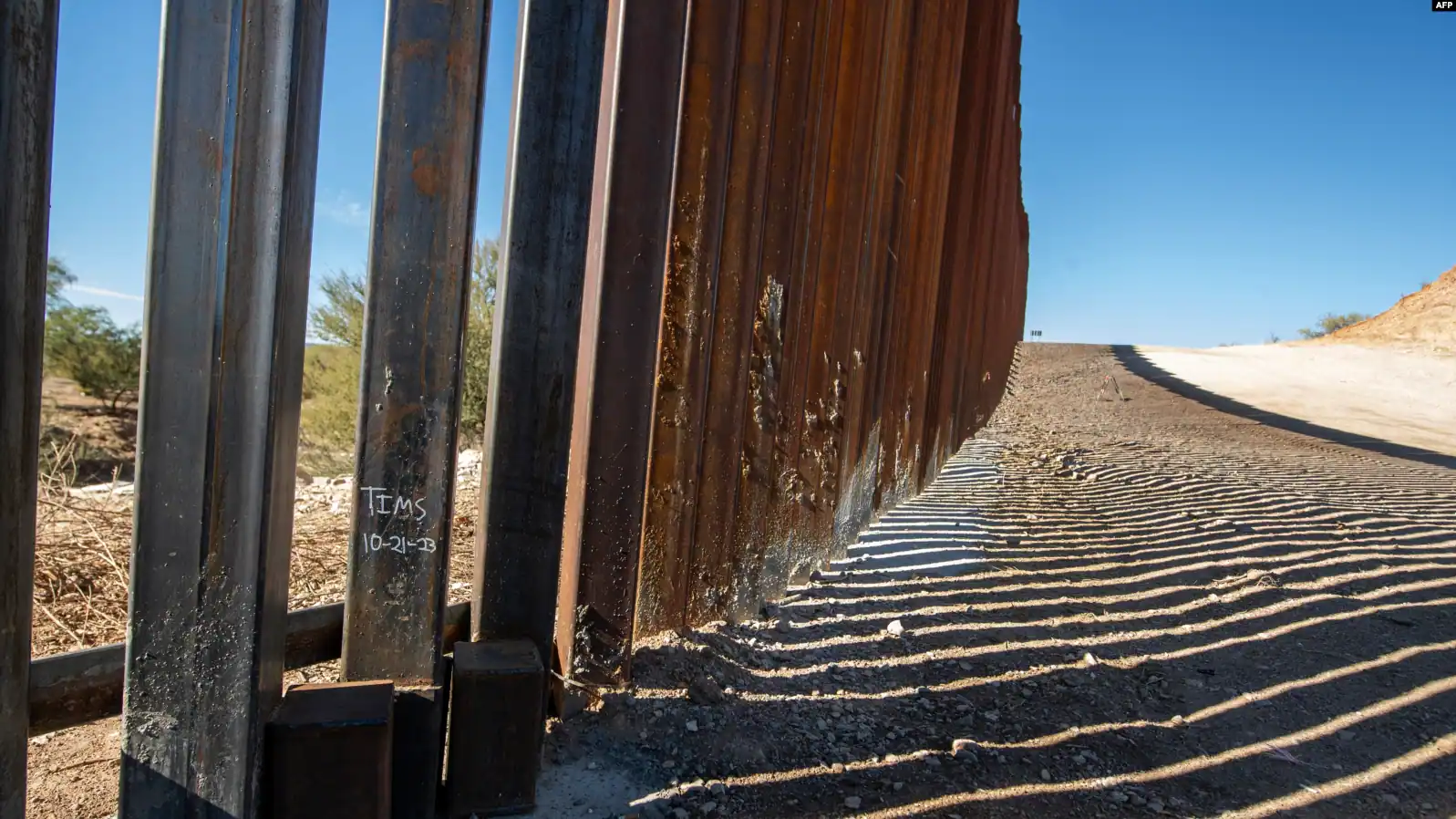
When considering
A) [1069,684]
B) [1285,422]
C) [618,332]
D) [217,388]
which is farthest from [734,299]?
[1285,422]

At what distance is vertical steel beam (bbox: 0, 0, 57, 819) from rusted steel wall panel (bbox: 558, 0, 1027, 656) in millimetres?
1118

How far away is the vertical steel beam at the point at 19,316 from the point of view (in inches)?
38.4

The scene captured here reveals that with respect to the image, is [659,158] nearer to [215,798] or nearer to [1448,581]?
[215,798]

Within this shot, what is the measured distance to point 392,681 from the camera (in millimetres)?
1544

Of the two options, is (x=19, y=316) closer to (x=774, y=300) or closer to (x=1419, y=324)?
(x=774, y=300)

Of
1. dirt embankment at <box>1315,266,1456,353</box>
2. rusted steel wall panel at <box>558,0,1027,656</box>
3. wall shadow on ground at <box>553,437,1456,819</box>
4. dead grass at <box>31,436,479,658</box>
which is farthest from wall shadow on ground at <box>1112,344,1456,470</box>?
dirt embankment at <box>1315,266,1456,353</box>

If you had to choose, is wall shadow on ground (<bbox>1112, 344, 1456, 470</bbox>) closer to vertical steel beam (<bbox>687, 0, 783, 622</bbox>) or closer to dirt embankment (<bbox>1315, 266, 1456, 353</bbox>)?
vertical steel beam (<bbox>687, 0, 783, 622</bbox>)

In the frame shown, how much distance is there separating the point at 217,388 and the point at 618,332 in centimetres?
98

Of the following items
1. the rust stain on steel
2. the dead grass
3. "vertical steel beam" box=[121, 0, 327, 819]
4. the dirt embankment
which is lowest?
the dead grass

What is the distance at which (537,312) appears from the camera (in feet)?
5.68

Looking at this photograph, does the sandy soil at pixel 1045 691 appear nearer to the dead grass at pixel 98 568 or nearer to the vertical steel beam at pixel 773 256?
the vertical steel beam at pixel 773 256

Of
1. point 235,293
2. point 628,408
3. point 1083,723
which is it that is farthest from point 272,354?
point 1083,723

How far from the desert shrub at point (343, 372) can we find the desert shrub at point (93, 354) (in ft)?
23.7

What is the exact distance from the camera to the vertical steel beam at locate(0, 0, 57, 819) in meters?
0.98
